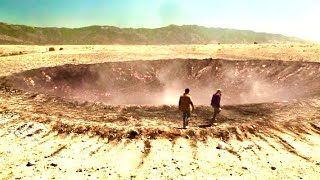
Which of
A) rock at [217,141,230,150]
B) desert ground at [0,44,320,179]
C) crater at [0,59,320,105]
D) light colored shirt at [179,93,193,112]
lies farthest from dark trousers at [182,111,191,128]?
crater at [0,59,320,105]

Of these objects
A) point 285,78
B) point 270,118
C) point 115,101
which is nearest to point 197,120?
point 270,118

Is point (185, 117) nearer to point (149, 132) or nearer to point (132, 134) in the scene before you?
point (149, 132)

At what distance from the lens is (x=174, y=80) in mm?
34219

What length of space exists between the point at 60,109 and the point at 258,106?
11.1 meters

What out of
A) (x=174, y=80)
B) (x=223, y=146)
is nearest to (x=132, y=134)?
(x=223, y=146)

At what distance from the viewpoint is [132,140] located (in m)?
14.3

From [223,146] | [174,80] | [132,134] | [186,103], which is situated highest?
[186,103]

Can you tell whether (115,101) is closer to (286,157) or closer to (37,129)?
(37,129)

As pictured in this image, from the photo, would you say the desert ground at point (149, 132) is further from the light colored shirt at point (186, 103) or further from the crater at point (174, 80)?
the light colored shirt at point (186, 103)

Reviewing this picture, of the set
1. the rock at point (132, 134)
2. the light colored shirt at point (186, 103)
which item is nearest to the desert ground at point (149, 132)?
the rock at point (132, 134)

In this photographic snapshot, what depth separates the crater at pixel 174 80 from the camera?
94.9ft

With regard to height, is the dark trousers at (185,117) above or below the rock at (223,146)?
above

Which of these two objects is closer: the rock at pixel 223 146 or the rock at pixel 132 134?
the rock at pixel 223 146

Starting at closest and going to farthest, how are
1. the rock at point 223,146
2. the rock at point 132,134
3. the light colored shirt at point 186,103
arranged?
the rock at point 223,146 < the rock at point 132,134 < the light colored shirt at point 186,103
